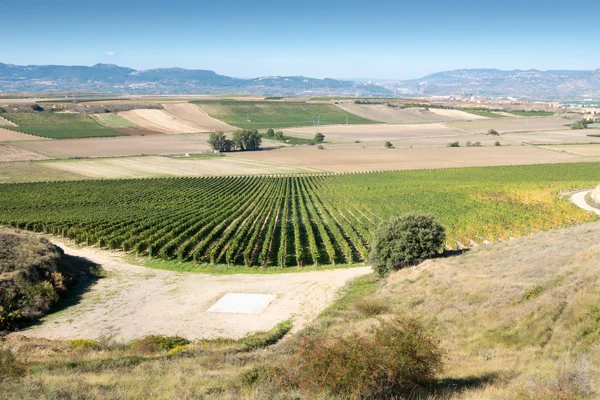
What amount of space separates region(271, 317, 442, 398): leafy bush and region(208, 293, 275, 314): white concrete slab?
1328 cm

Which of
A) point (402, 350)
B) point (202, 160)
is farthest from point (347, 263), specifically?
point (202, 160)

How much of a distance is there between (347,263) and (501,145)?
10615cm

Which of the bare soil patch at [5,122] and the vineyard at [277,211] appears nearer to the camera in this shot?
the vineyard at [277,211]

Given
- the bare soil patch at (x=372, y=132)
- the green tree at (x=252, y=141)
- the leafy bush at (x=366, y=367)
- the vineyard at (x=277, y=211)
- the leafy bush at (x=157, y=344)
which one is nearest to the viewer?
the leafy bush at (x=366, y=367)

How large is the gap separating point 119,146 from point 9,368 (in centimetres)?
11467

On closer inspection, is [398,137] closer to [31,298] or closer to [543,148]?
[543,148]

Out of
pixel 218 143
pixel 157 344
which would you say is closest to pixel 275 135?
pixel 218 143

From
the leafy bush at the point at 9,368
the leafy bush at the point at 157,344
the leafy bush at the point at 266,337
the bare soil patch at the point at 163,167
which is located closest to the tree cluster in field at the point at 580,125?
the bare soil patch at the point at 163,167

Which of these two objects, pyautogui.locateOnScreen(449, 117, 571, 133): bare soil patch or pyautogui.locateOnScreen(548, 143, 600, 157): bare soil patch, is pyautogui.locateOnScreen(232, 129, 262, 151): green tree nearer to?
pyautogui.locateOnScreen(548, 143, 600, 157): bare soil patch

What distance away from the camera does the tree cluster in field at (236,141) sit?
11728cm

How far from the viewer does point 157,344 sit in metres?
19.1

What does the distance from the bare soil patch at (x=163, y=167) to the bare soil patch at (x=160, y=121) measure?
51639mm

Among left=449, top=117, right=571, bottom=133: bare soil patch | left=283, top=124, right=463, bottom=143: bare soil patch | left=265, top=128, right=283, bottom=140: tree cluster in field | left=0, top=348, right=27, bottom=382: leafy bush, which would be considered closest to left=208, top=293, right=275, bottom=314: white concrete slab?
left=0, top=348, right=27, bottom=382: leafy bush

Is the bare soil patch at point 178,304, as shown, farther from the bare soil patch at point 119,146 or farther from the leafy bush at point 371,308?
the bare soil patch at point 119,146
